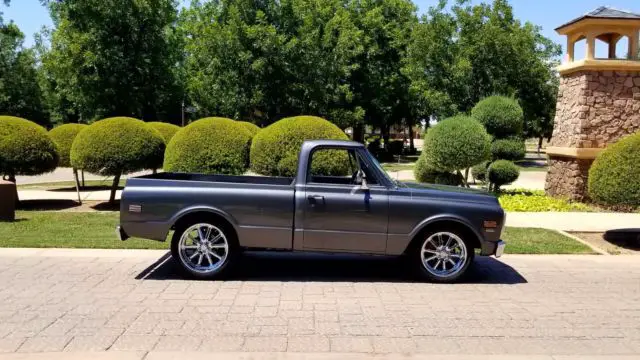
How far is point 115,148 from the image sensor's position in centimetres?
1299

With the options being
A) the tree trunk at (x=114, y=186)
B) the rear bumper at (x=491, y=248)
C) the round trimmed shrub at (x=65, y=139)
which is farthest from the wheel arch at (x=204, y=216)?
the round trimmed shrub at (x=65, y=139)

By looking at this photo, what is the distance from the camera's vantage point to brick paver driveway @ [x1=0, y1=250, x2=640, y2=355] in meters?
4.99

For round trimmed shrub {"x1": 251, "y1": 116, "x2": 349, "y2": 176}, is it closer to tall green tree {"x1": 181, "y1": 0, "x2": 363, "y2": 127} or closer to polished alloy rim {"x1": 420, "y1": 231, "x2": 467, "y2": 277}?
polished alloy rim {"x1": 420, "y1": 231, "x2": 467, "y2": 277}

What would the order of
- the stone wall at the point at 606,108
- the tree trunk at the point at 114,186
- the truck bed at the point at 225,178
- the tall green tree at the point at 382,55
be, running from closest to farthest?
the truck bed at the point at 225,178
the tree trunk at the point at 114,186
the stone wall at the point at 606,108
the tall green tree at the point at 382,55

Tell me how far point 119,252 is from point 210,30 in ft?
60.5

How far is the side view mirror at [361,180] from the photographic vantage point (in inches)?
274

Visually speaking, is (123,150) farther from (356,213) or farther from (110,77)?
(110,77)

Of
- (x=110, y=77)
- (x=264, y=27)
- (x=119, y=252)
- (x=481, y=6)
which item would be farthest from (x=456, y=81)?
(x=119, y=252)

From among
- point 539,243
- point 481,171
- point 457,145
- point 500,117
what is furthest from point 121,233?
point 481,171

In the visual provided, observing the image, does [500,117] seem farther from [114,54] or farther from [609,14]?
[114,54]

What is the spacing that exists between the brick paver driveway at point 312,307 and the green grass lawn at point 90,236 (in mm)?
672

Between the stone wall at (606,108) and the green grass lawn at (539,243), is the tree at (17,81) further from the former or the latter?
the green grass lawn at (539,243)

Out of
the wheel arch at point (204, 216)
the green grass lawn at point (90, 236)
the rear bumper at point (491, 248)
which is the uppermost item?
the wheel arch at point (204, 216)

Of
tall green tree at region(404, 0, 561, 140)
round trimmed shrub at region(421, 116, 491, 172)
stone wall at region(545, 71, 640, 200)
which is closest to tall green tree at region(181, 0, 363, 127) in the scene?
tall green tree at region(404, 0, 561, 140)
